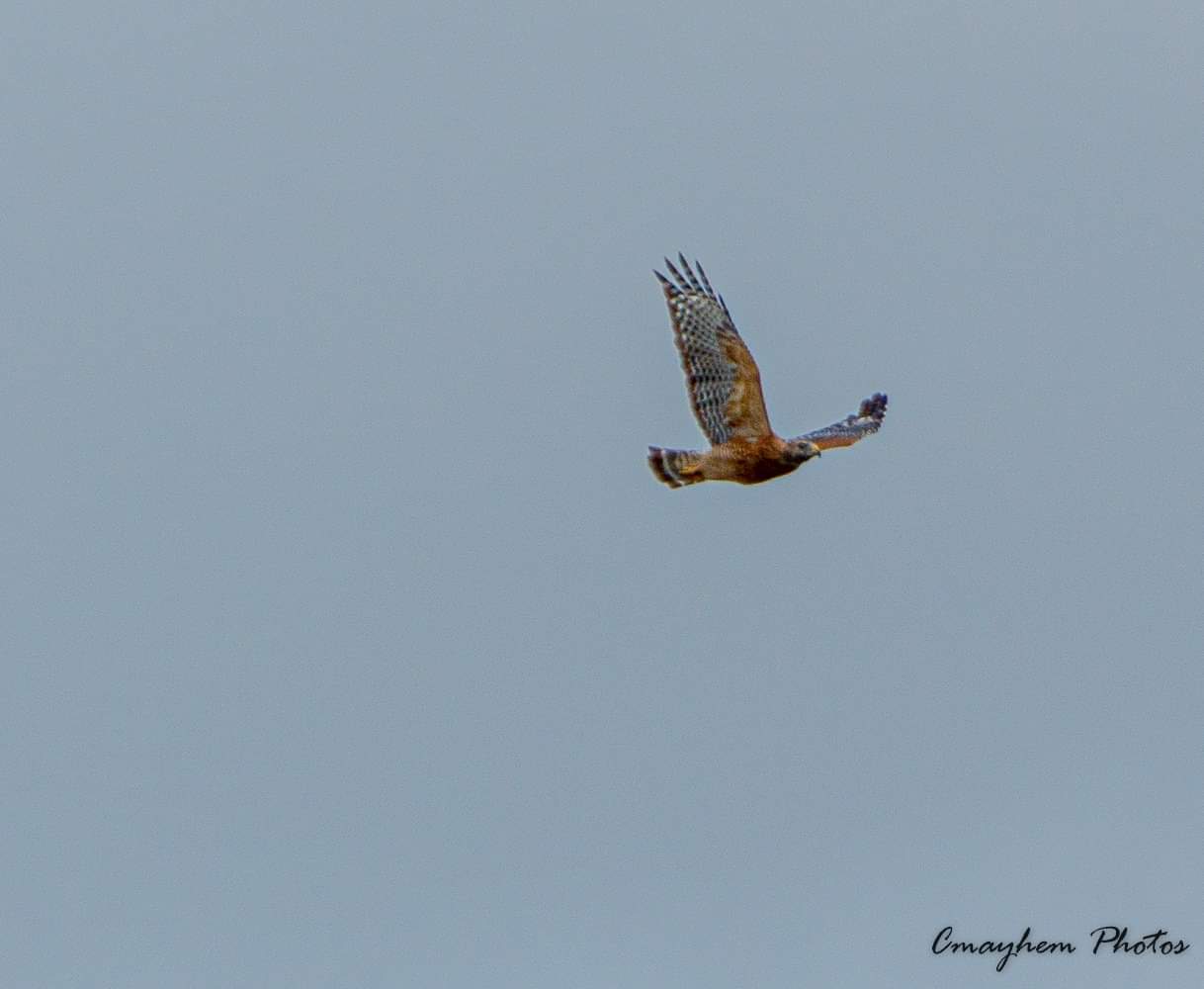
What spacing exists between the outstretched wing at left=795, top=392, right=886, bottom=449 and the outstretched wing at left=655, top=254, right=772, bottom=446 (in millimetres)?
920

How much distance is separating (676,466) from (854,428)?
251 centimetres

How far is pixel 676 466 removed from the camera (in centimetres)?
1703

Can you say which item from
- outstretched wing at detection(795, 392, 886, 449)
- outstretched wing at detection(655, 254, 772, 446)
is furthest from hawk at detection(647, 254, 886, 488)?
outstretched wing at detection(795, 392, 886, 449)

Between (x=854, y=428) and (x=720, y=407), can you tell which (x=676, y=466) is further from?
(x=854, y=428)

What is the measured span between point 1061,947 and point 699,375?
5422 mm

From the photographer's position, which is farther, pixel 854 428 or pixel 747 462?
pixel 854 428

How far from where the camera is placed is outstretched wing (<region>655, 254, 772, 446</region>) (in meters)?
16.9

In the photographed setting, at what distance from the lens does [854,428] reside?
19.1 metres

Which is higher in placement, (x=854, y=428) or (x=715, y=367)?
(x=715, y=367)

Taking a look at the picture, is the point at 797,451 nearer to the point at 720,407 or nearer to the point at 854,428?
the point at 720,407

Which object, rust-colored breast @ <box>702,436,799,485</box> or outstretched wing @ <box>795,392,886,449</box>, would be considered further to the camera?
outstretched wing @ <box>795,392,886,449</box>

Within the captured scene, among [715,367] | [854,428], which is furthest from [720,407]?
[854,428]

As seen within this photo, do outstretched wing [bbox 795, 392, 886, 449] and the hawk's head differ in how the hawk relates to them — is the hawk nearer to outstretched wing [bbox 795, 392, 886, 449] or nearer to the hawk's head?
the hawk's head

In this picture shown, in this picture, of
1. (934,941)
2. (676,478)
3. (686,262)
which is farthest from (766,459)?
(934,941)
